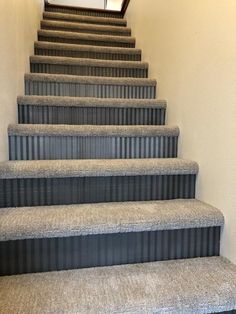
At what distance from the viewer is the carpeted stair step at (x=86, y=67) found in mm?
2094

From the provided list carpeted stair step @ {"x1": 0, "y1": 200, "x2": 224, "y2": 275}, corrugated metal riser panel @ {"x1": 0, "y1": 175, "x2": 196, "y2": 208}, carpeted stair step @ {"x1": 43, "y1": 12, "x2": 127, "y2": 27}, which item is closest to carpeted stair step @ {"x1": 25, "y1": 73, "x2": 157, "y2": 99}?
corrugated metal riser panel @ {"x1": 0, "y1": 175, "x2": 196, "y2": 208}

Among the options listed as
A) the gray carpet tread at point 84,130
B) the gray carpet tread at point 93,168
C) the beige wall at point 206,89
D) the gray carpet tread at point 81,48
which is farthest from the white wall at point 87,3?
the gray carpet tread at point 93,168

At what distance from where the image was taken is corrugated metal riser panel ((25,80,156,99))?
6.10ft

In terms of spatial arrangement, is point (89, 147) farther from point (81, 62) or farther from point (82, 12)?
point (82, 12)

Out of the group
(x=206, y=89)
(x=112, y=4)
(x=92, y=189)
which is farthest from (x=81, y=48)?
(x=112, y=4)

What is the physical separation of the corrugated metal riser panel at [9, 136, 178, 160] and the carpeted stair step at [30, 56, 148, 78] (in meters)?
0.85

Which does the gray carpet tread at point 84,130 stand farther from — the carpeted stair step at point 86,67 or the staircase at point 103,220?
the carpeted stair step at point 86,67

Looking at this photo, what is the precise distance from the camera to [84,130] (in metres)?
1.46

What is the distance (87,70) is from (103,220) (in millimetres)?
1398

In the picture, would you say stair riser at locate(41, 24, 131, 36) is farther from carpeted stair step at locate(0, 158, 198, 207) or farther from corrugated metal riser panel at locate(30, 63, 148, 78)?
carpeted stair step at locate(0, 158, 198, 207)

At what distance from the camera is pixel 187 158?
148cm

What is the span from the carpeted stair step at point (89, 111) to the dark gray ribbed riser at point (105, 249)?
0.83 metres

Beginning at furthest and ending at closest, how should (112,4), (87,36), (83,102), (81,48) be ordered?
1. (112,4)
2. (87,36)
3. (81,48)
4. (83,102)

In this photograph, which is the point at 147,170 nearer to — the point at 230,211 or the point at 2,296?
the point at 230,211
